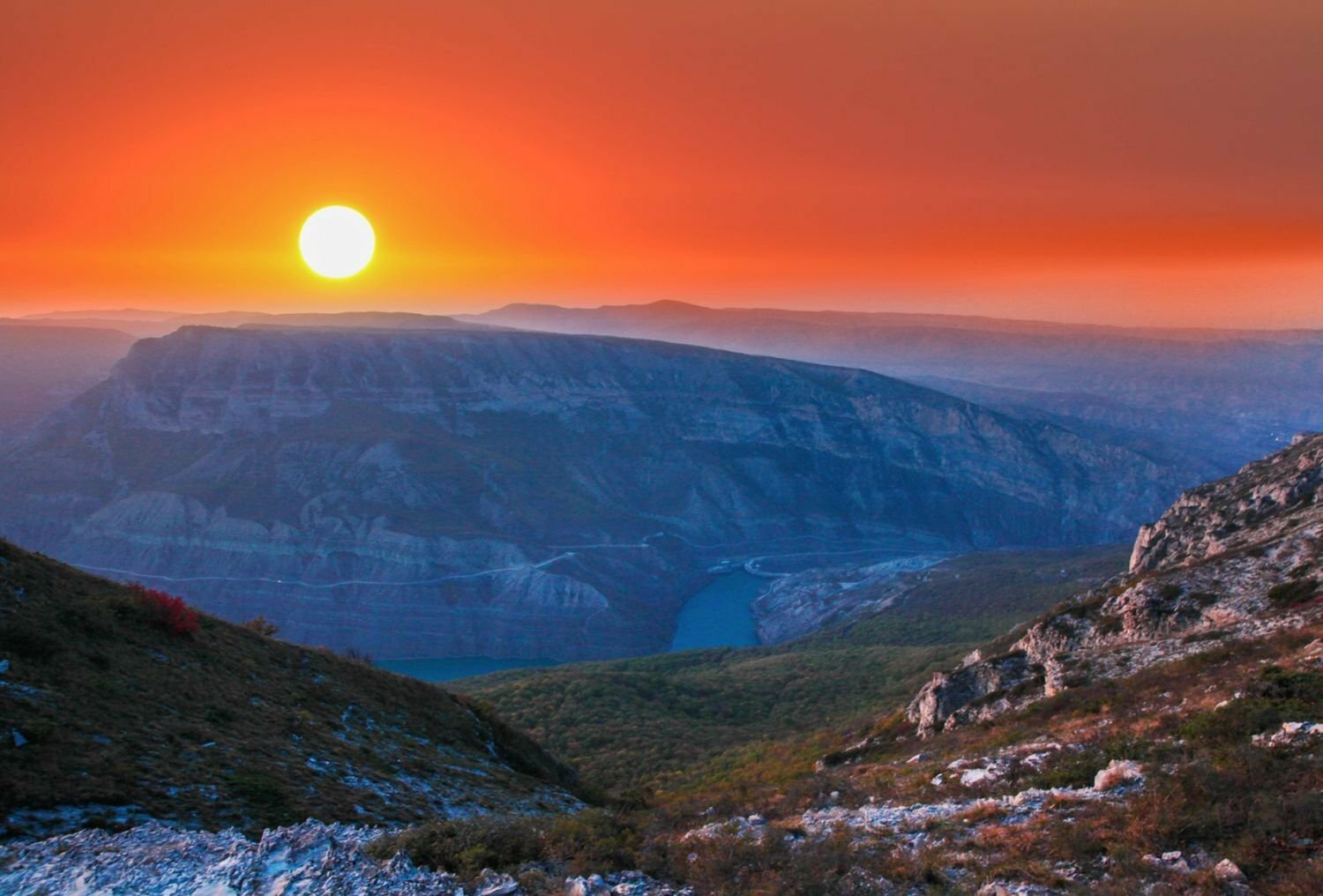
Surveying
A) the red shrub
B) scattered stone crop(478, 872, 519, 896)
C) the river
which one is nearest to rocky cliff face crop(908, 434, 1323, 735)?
scattered stone crop(478, 872, 519, 896)

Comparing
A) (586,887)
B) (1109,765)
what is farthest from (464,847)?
(1109,765)

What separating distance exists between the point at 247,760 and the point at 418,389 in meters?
118

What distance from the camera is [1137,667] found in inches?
575

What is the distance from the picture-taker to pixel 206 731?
1121 centimetres

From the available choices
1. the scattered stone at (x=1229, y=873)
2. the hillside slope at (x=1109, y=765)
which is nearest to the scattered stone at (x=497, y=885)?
the hillside slope at (x=1109, y=765)

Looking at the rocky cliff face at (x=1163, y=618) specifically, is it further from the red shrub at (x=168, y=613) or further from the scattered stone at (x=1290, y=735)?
the red shrub at (x=168, y=613)

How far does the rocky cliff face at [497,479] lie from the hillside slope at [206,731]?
67163 mm

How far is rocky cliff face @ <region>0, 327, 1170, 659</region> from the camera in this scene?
88.1 m

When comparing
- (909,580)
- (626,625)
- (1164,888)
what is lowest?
(626,625)

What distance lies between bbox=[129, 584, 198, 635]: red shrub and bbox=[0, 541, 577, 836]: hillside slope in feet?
0.48

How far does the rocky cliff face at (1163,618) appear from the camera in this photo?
14.7 m

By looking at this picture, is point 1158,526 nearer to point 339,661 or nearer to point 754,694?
point 754,694

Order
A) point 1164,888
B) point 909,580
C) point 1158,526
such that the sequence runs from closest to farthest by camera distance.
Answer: point 1164,888 < point 1158,526 < point 909,580

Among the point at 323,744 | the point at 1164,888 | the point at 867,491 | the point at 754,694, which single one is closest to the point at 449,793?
the point at 323,744
